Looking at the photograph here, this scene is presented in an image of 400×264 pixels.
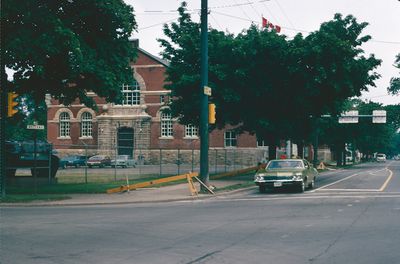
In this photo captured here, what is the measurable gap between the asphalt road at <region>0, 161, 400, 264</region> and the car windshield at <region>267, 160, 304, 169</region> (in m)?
4.93

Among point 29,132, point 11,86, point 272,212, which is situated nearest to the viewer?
point 272,212

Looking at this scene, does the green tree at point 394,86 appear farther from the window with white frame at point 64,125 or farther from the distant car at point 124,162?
the window with white frame at point 64,125

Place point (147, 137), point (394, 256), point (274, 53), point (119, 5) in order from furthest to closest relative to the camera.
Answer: point (147, 137)
point (274, 53)
point (119, 5)
point (394, 256)

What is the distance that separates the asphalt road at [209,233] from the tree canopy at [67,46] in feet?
19.5

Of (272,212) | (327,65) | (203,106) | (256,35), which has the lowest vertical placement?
(272,212)

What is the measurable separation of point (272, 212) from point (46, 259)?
25.2 ft

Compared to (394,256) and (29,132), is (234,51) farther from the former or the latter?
(29,132)

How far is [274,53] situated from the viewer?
2961cm

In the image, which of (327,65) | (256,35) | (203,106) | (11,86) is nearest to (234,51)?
(256,35)

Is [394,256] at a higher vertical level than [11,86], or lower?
lower

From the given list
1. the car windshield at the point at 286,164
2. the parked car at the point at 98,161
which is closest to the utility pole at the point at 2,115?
the car windshield at the point at 286,164

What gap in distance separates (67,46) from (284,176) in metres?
9.73

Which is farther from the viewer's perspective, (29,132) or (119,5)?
(29,132)

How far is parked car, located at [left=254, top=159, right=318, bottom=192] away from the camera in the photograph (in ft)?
69.5
